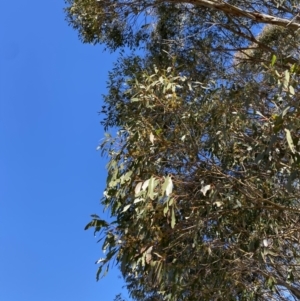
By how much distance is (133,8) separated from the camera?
5871mm

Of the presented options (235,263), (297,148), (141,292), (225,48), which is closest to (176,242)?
(235,263)

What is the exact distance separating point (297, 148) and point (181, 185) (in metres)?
1.11

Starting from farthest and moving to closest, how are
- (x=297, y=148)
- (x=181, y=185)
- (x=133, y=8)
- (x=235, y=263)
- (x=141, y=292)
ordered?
(x=133, y=8) < (x=141, y=292) < (x=235, y=263) < (x=181, y=185) < (x=297, y=148)

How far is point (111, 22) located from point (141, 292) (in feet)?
11.0

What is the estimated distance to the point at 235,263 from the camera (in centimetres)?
411

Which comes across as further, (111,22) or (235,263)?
(111,22)

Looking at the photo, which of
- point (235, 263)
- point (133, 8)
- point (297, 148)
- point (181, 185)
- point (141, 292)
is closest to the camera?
point (297, 148)

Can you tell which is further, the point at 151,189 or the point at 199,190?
the point at 199,190

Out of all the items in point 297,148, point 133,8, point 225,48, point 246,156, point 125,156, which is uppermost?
point 133,8

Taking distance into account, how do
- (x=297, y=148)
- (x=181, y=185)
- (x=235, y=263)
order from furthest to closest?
(x=235, y=263), (x=181, y=185), (x=297, y=148)

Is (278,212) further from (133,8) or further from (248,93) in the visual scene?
(133,8)

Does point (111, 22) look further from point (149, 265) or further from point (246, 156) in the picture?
point (149, 265)

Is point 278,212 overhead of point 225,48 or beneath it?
beneath

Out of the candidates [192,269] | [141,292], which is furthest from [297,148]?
[141,292]
